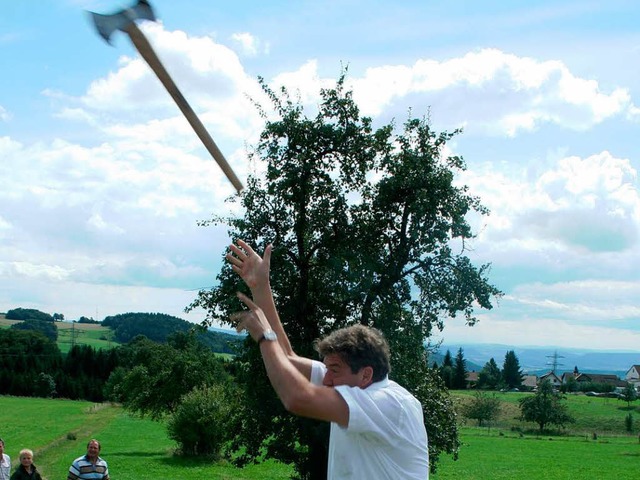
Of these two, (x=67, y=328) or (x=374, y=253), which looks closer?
(x=374, y=253)

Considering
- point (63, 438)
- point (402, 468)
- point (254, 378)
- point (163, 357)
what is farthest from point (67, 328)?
point (402, 468)

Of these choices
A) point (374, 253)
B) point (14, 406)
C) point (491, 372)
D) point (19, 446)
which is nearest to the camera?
point (374, 253)

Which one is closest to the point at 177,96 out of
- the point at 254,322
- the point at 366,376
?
the point at 254,322

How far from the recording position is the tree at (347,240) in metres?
21.1

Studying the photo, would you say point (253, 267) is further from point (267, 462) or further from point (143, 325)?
point (143, 325)

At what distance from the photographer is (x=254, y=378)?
2189cm

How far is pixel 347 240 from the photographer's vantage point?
2136 centimetres

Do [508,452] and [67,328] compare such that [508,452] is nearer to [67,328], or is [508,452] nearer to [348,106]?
[348,106]

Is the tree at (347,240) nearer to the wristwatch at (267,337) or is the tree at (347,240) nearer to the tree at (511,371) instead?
the wristwatch at (267,337)

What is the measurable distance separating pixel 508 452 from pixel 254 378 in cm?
3663

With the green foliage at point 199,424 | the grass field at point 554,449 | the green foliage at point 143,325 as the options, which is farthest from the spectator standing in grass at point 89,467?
the green foliage at point 143,325

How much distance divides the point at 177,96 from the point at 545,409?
7258 cm

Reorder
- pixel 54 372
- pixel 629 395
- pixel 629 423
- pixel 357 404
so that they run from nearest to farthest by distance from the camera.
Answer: pixel 357 404 → pixel 629 423 → pixel 629 395 → pixel 54 372

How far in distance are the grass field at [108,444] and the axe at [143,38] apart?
2718cm
